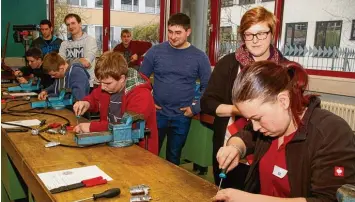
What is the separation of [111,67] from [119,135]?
1.34 ft

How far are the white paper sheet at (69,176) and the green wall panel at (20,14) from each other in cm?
456

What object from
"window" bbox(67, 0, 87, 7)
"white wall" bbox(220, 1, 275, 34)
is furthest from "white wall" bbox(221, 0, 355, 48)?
"window" bbox(67, 0, 87, 7)

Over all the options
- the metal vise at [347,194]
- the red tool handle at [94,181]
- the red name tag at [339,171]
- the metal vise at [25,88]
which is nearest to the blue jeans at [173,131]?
the red tool handle at [94,181]

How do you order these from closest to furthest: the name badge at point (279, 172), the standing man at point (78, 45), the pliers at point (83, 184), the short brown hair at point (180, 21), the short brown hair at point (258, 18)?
1. the name badge at point (279, 172)
2. the pliers at point (83, 184)
3. the short brown hair at point (258, 18)
4. the short brown hair at point (180, 21)
5. the standing man at point (78, 45)

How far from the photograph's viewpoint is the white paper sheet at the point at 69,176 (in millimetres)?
1242

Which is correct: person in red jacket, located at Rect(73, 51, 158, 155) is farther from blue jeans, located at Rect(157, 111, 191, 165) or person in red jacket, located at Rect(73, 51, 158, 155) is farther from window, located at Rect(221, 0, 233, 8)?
window, located at Rect(221, 0, 233, 8)

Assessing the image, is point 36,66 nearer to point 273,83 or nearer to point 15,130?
point 15,130

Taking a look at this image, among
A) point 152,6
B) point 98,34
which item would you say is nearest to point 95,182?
point 98,34

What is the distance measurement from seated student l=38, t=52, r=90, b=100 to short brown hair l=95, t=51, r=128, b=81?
0.87 meters

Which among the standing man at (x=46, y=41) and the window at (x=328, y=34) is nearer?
the window at (x=328, y=34)

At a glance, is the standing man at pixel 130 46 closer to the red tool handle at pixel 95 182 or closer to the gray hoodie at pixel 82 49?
the gray hoodie at pixel 82 49

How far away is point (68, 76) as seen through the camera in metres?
2.90

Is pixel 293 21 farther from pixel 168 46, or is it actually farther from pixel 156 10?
pixel 156 10

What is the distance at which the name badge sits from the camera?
1060 millimetres
